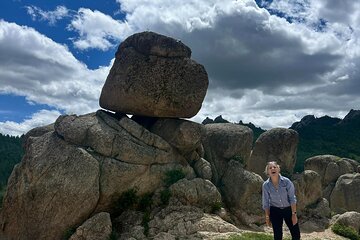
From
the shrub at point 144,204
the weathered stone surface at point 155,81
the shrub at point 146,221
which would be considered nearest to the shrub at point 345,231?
the weathered stone surface at point 155,81

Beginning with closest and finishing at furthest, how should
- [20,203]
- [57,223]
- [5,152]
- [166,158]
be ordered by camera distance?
[57,223], [20,203], [166,158], [5,152]

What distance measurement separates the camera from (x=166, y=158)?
32.3m

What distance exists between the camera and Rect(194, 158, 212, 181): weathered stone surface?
3375 centimetres

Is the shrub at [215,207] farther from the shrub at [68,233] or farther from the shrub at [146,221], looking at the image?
the shrub at [68,233]

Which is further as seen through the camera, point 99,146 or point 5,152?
point 5,152

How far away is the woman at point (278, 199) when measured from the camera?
1876cm

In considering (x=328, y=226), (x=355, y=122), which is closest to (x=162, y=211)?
(x=328, y=226)

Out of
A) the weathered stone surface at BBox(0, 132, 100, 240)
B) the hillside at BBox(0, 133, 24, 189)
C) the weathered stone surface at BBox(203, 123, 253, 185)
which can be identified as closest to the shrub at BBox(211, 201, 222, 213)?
the weathered stone surface at BBox(203, 123, 253, 185)

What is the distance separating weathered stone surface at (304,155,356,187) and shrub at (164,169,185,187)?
39718 millimetres

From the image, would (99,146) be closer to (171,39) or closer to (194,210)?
(194,210)

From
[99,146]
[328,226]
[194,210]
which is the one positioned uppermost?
[99,146]

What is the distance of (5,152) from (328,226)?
374ft

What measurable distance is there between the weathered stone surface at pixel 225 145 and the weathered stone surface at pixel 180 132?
3.28 meters

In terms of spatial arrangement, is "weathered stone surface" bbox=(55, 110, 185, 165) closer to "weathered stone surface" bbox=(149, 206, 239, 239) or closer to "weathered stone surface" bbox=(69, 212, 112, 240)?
"weathered stone surface" bbox=(149, 206, 239, 239)
